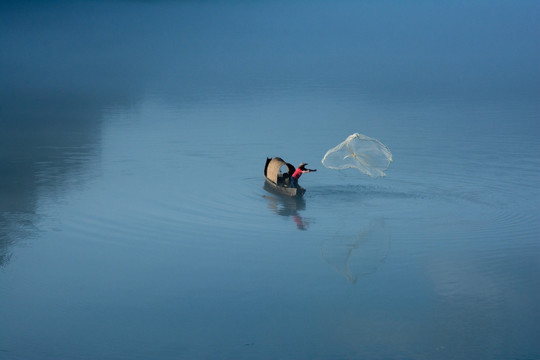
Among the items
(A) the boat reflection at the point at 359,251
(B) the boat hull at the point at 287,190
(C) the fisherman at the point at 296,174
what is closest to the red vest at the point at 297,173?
(C) the fisherman at the point at 296,174

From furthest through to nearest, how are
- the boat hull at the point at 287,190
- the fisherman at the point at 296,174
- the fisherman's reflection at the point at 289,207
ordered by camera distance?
the boat hull at the point at 287,190
the fisherman at the point at 296,174
the fisherman's reflection at the point at 289,207

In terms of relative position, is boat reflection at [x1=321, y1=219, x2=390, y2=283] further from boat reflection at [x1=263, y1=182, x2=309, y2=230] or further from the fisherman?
the fisherman

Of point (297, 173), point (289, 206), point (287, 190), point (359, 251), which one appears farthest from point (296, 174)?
point (359, 251)

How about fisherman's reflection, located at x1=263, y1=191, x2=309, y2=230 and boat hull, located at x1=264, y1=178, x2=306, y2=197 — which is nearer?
fisherman's reflection, located at x1=263, y1=191, x2=309, y2=230

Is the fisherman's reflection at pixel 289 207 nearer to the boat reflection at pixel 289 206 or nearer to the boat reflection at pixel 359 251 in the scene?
the boat reflection at pixel 289 206

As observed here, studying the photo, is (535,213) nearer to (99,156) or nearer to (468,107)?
(99,156)

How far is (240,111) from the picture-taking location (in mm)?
46344

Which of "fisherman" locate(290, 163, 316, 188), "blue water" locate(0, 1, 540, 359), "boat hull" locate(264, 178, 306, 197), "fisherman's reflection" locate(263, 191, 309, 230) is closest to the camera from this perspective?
"blue water" locate(0, 1, 540, 359)

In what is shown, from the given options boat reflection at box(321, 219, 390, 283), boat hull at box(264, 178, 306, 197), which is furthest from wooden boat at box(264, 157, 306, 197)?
boat reflection at box(321, 219, 390, 283)

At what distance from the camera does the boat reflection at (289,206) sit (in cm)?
2060

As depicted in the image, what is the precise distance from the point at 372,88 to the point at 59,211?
43.5m

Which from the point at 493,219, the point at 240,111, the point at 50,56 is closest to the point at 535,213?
the point at 493,219

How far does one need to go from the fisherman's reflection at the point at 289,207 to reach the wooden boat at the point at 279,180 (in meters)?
0.24

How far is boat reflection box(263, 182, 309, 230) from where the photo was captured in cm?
2060
